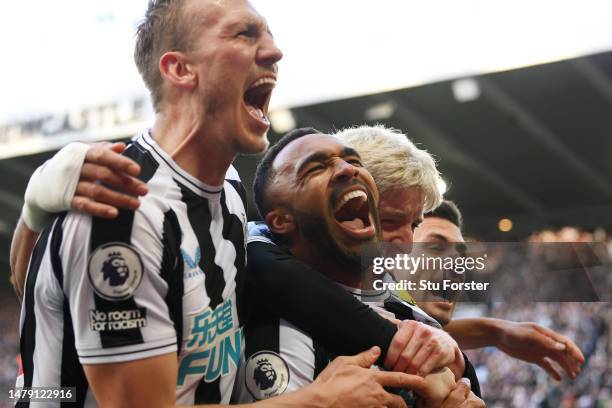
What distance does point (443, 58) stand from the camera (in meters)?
8.65

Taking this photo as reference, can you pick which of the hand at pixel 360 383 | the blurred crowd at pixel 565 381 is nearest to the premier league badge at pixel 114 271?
the hand at pixel 360 383

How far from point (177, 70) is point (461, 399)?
93 cm

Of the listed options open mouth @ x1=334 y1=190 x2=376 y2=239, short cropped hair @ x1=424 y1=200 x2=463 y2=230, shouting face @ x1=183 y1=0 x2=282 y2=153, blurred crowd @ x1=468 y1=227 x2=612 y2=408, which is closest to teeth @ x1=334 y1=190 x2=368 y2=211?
open mouth @ x1=334 y1=190 x2=376 y2=239

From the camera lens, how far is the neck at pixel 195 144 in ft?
5.30

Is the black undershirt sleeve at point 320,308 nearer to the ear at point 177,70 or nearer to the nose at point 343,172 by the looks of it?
the nose at point 343,172

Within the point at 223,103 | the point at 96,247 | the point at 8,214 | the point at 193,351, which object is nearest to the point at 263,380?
the point at 193,351

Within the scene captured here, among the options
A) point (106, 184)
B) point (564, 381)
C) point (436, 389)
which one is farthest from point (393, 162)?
point (564, 381)

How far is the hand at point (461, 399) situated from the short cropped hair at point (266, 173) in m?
0.58

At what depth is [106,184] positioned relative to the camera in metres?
1.40

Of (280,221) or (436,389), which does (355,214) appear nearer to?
(280,221)

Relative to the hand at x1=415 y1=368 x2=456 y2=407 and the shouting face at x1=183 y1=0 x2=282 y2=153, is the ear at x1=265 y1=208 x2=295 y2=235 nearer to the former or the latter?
the shouting face at x1=183 y1=0 x2=282 y2=153

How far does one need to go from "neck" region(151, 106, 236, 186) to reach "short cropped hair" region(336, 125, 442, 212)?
54 cm

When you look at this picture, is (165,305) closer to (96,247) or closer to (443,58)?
(96,247)

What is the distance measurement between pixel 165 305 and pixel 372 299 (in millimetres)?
565
